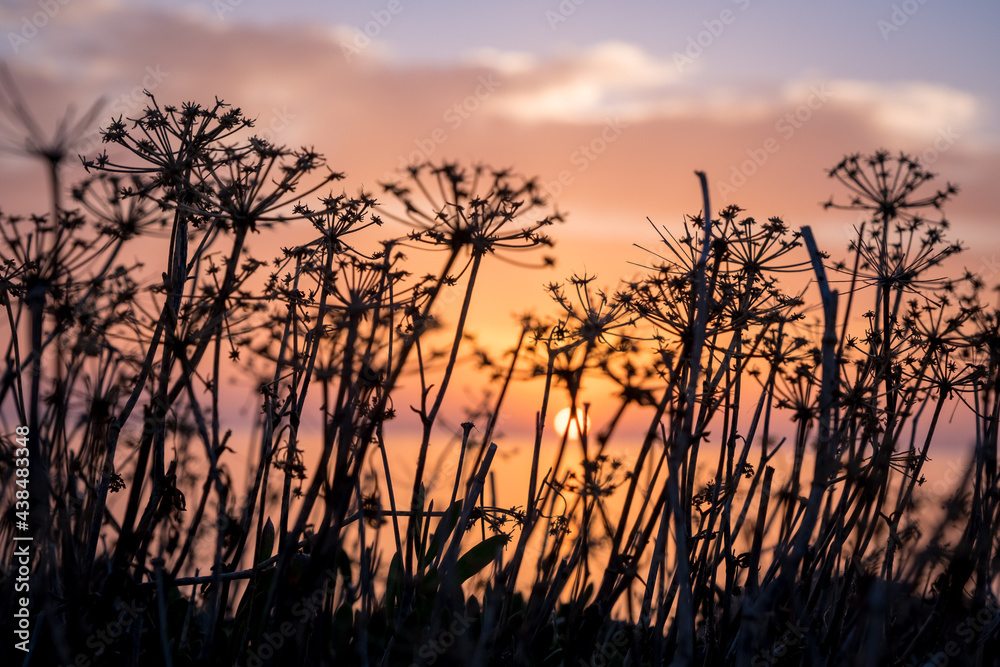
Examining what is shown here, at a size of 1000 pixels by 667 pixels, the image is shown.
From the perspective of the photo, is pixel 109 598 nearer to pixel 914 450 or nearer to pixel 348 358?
pixel 348 358

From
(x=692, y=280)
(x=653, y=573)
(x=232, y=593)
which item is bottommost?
(x=232, y=593)

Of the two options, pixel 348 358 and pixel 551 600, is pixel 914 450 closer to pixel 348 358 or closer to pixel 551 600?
pixel 551 600

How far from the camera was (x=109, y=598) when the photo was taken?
3.21 meters

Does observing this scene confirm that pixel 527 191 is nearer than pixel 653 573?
No

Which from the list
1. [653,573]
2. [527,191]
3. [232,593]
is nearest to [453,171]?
[527,191]

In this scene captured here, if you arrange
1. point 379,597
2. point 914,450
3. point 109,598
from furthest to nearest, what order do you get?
1. point 379,597
2. point 914,450
3. point 109,598

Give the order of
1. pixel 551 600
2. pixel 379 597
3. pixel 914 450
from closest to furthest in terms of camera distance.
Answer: pixel 551 600 < pixel 914 450 < pixel 379 597

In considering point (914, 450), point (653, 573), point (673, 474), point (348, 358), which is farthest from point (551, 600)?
point (914, 450)

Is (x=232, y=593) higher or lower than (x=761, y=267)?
lower

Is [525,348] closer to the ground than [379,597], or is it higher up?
higher up

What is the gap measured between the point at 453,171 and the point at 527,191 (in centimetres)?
38

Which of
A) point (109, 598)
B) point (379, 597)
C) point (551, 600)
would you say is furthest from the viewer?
point (379, 597)

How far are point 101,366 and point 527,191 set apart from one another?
2.16 metres

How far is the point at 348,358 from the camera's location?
103 inches
